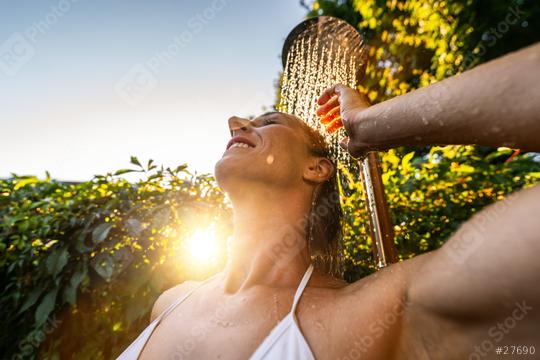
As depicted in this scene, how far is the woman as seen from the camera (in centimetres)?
71

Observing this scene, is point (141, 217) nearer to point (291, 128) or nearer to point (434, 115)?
point (291, 128)

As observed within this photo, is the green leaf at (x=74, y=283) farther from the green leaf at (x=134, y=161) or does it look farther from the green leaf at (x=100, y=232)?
the green leaf at (x=134, y=161)

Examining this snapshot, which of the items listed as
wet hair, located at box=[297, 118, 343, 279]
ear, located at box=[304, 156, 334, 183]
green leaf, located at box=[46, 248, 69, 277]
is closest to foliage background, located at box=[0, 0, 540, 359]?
green leaf, located at box=[46, 248, 69, 277]

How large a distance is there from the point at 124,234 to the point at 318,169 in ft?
6.08

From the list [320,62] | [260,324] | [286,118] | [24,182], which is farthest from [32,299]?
[320,62]

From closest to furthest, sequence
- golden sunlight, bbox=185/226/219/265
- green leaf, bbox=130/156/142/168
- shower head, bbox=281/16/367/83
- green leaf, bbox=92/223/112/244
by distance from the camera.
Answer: shower head, bbox=281/16/367/83 < green leaf, bbox=92/223/112/244 < golden sunlight, bbox=185/226/219/265 < green leaf, bbox=130/156/142/168

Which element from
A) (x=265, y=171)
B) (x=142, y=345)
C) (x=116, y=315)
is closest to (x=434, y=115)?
(x=265, y=171)

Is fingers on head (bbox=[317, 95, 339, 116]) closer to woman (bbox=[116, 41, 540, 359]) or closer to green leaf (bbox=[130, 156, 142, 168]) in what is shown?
woman (bbox=[116, 41, 540, 359])

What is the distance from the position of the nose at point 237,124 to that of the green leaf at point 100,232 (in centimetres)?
133

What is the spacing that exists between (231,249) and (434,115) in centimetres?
154

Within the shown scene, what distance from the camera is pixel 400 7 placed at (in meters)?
5.50

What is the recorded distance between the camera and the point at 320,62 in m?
2.46

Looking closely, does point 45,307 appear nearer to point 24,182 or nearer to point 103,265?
point 103,265

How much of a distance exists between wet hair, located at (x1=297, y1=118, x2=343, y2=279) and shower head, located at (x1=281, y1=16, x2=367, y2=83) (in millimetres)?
587
